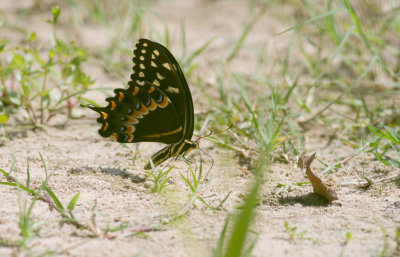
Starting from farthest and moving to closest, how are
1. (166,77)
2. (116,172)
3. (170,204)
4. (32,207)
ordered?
(166,77), (116,172), (170,204), (32,207)

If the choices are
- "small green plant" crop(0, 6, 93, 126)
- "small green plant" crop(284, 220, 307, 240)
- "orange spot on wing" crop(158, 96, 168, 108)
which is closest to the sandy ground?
"small green plant" crop(284, 220, 307, 240)

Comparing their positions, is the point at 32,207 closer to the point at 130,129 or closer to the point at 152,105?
the point at 130,129

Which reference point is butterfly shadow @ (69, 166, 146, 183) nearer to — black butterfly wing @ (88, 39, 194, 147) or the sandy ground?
the sandy ground

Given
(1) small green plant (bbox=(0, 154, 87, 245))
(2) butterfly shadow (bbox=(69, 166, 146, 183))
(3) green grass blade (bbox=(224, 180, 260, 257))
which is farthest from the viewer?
(2) butterfly shadow (bbox=(69, 166, 146, 183))

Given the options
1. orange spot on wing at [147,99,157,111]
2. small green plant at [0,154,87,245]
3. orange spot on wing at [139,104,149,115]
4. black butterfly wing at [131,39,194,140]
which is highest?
black butterfly wing at [131,39,194,140]

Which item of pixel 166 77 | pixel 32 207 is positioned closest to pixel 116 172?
pixel 166 77

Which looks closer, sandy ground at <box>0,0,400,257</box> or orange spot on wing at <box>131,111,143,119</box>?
sandy ground at <box>0,0,400,257</box>

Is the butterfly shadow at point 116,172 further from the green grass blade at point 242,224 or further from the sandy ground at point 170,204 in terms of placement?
the green grass blade at point 242,224

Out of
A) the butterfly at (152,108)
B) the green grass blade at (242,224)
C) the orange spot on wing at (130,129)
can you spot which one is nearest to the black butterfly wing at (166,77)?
the butterfly at (152,108)
